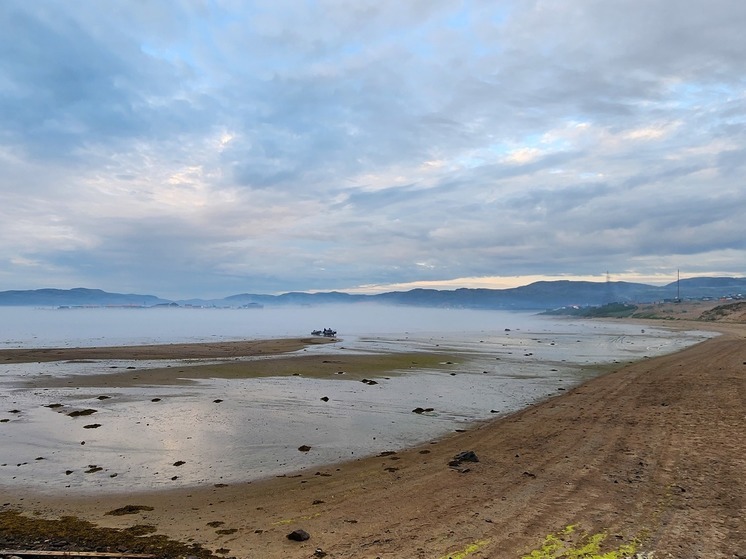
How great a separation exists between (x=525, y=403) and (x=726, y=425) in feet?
23.4

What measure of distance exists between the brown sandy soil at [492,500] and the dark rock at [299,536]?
88 mm

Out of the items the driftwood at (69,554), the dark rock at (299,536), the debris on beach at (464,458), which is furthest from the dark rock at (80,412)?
the debris on beach at (464,458)

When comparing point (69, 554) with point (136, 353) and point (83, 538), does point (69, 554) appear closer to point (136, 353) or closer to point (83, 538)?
point (83, 538)

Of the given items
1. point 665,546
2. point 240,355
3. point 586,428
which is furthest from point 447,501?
point 240,355

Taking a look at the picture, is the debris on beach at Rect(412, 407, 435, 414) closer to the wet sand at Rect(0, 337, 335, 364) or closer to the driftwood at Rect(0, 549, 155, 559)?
the driftwood at Rect(0, 549, 155, 559)

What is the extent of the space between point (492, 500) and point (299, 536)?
3.51 m

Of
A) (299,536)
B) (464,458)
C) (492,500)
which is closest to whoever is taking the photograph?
(299,536)

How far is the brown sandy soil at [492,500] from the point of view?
6.61 metres

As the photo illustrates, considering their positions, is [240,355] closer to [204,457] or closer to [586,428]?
[204,457]

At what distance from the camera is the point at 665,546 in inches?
247

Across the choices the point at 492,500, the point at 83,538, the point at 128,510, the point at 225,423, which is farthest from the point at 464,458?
the point at 225,423

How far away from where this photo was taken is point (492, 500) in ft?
27.1

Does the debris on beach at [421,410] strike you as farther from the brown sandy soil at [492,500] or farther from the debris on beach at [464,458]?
the debris on beach at [464,458]

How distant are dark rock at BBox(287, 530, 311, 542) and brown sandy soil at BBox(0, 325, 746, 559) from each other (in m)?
0.09
